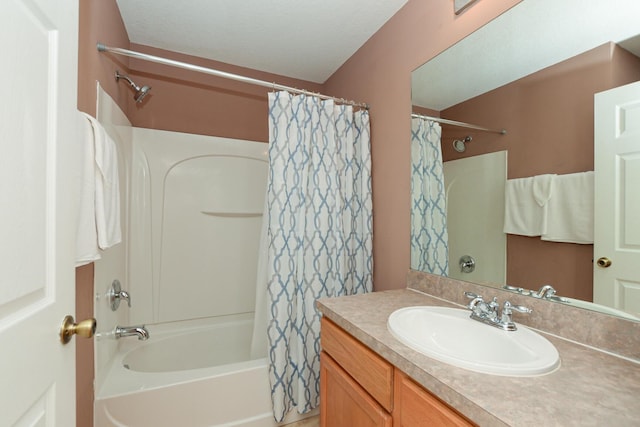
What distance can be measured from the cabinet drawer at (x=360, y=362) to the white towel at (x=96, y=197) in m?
0.96

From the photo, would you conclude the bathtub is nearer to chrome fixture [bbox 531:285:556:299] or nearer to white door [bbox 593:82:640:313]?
chrome fixture [bbox 531:285:556:299]

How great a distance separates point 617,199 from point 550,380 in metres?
0.57

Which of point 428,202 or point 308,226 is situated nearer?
point 428,202

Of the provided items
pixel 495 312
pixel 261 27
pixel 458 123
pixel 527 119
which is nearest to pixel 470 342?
pixel 495 312

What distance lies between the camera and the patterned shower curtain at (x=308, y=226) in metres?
1.60

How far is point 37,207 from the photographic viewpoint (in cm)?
56

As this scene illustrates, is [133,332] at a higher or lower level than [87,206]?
lower

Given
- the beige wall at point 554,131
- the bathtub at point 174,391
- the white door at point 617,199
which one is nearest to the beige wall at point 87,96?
the bathtub at point 174,391

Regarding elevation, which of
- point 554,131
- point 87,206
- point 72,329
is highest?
point 554,131

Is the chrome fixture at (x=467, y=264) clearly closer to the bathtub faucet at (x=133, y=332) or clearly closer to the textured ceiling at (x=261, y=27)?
the textured ceiling at (x=261, y=27)

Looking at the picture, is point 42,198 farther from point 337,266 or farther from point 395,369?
point 337,266

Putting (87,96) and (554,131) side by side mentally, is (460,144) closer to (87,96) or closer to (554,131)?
(554,131)

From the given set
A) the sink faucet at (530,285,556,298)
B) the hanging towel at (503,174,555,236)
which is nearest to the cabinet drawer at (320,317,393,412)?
the sink faucet at (530,285,556,298)

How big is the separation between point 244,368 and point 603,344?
153 cm
